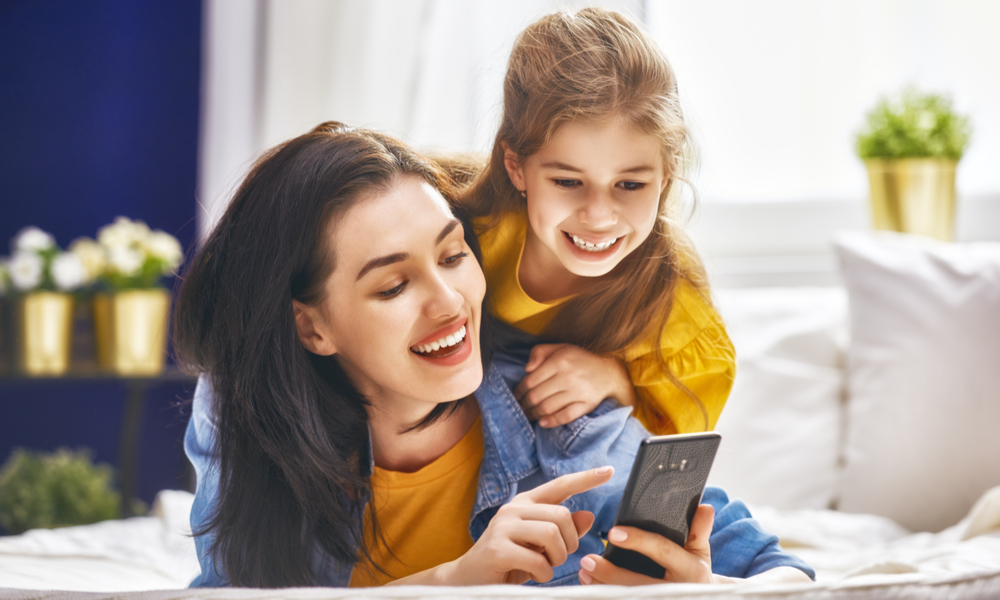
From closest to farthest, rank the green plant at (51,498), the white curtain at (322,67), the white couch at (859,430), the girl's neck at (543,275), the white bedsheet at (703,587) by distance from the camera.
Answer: the white bedsheet at (703,587) → the girl's neck at (543,275) → the white couch at (859,430) → the white curtain at (322,67) → the green plant at (51,498)

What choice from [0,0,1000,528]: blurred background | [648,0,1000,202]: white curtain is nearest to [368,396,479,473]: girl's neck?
[0,0,1000,528]: blurred background

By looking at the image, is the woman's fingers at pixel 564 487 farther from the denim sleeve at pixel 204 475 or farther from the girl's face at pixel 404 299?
the denim sleeve at pixel 204 475

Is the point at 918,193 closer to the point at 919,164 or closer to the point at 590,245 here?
the point at 919,164

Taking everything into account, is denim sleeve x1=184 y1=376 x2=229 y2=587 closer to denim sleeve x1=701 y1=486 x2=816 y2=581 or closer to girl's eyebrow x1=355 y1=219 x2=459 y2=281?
girl's eyebrow x1=355 y1=219 x2=459 y2=281

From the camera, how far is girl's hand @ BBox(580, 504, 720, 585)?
0.55 metres

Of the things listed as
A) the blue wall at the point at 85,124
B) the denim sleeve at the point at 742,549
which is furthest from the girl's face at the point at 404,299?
the blue wall at the point at 85,124

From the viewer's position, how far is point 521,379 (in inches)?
25.2

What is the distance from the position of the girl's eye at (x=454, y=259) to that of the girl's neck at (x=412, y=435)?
0.42 ft

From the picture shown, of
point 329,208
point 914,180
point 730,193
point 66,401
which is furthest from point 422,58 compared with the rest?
point 66,401

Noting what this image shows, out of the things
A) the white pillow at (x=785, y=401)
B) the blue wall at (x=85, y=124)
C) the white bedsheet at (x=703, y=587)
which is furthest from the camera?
the blue wall at (x=85, y=124)

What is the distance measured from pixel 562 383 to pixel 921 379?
849mm

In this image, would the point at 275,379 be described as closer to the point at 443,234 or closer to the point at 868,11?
the point at 443,234

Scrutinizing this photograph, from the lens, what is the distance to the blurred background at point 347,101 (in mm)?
1599

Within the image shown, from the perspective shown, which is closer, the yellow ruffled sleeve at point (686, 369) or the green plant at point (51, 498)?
the yellow ruffled sleeve at point (686, 369)
